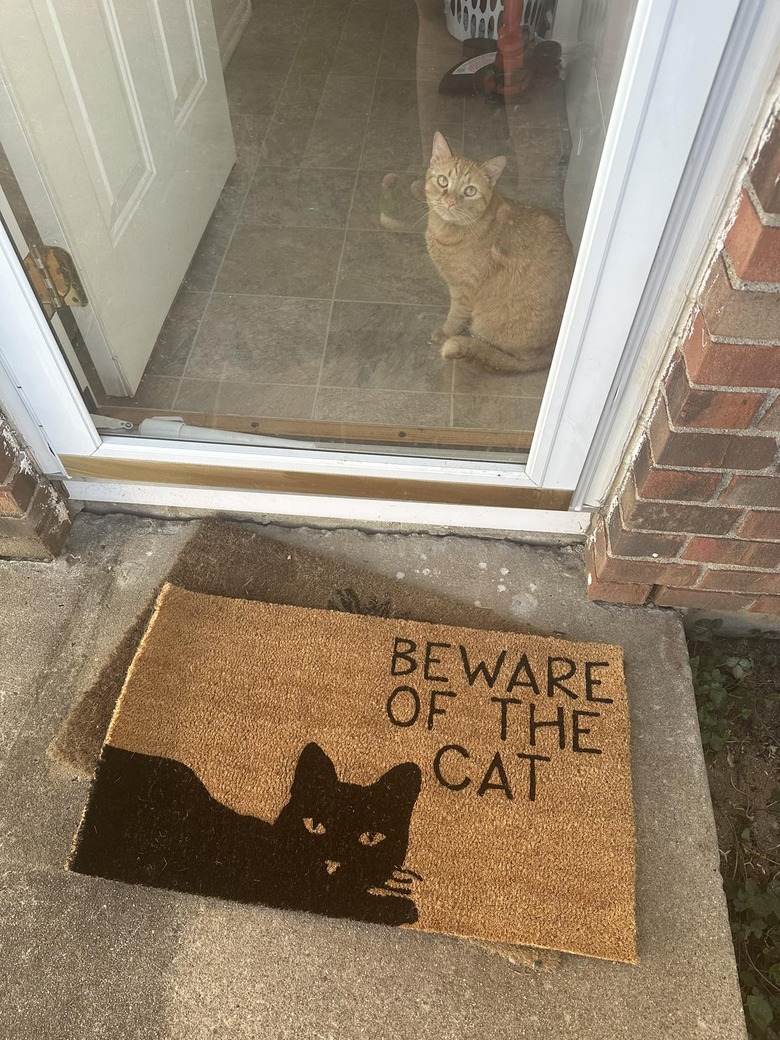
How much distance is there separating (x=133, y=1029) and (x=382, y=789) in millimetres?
524

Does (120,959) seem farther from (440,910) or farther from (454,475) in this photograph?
(454,475)

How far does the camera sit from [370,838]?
3.99 feet

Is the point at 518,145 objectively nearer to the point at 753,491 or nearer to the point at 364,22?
the point at 364,22

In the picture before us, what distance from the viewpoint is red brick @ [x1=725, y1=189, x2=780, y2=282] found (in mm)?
859

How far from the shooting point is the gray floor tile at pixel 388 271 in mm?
1760

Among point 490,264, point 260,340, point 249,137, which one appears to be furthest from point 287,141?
point 490,264

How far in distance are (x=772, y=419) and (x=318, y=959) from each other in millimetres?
1125

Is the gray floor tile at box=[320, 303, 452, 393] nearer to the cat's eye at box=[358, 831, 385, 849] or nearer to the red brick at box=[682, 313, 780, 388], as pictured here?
the red brick at box=[682, 313, 780, 388]

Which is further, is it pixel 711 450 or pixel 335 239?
pixel 335 239

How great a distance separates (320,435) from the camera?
1.61m

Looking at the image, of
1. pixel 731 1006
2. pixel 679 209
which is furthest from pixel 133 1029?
pixel 679 209

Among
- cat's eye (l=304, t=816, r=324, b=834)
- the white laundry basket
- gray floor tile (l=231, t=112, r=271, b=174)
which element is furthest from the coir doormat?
the white laundry basket

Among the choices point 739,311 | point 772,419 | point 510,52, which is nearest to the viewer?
point 739,311

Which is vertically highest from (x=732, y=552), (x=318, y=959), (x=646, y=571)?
(x=732, y=552)
